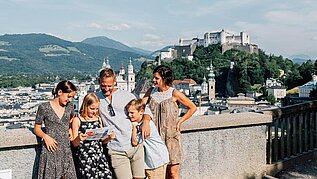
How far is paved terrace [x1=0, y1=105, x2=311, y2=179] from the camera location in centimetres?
509

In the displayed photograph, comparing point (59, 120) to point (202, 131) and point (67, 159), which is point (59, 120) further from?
point (202, 131)

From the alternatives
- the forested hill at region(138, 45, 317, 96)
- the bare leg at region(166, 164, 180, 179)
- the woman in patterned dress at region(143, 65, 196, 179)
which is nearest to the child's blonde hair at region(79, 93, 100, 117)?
the woman in patterned dress at region(143, 65, 196, 179)

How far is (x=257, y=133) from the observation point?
5.62 metres

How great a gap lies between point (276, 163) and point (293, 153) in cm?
48

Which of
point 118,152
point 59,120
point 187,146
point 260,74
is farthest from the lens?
point 260,74

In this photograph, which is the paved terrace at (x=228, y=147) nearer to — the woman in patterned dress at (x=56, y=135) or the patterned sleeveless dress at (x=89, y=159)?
the patterned sleeveless dress at (x=89, y=159)

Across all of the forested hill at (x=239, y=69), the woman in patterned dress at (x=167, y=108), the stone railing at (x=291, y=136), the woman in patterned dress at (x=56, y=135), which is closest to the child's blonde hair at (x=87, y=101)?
the woman in patterned dress at (x=56, y=135)

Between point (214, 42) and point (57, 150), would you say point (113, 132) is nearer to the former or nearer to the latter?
point (57, 150)

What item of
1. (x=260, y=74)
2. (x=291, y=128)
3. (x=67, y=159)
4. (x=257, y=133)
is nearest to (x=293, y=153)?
(x=291, y=128)

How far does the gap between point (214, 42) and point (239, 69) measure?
3333cm

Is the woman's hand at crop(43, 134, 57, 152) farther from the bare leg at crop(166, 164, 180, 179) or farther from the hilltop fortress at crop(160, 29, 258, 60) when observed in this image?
the hilltop fortress at crop(160, 29, 258, 60)

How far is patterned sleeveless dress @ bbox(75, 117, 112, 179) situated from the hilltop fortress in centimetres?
11702

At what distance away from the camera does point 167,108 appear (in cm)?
413

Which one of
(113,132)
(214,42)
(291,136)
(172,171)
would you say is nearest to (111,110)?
(113,132)
